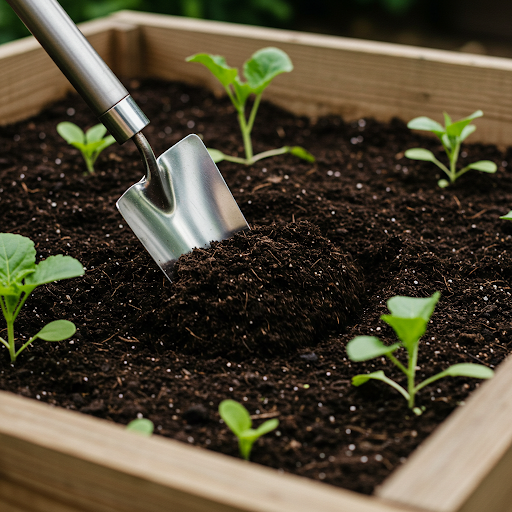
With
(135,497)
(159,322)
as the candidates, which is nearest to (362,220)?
(159,322)

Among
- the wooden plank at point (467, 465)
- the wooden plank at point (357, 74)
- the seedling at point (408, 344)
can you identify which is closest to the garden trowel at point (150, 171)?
the seedling at point (408, 344)

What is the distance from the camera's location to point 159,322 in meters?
1.06

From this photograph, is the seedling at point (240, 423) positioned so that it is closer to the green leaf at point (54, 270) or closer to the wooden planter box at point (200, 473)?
the wooden planter box at point (200, 473)

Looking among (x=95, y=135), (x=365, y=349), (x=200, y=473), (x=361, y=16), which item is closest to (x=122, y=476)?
(x=200, y=473)

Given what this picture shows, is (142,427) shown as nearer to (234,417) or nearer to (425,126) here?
(234,417)

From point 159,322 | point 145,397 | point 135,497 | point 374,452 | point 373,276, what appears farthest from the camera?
point 373,276

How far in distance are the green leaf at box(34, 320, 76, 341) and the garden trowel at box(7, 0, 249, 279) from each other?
8.7 inches

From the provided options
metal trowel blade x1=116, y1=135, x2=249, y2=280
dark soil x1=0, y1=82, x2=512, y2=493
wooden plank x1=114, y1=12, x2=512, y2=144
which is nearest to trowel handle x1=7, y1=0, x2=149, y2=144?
metal trowel blade x1=116, y1=135, x2=249, y2=280

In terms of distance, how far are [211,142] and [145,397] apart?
0.92 meters

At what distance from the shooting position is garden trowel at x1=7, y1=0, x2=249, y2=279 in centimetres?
109

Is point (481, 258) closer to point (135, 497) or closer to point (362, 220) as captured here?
point (362, 220)

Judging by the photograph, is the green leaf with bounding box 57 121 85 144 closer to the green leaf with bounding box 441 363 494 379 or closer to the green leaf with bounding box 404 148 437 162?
the green leaf with bounding box 404 148 437 162

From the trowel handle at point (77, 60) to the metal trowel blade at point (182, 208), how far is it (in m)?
0.13

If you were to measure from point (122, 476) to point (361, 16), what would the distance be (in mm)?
4075
